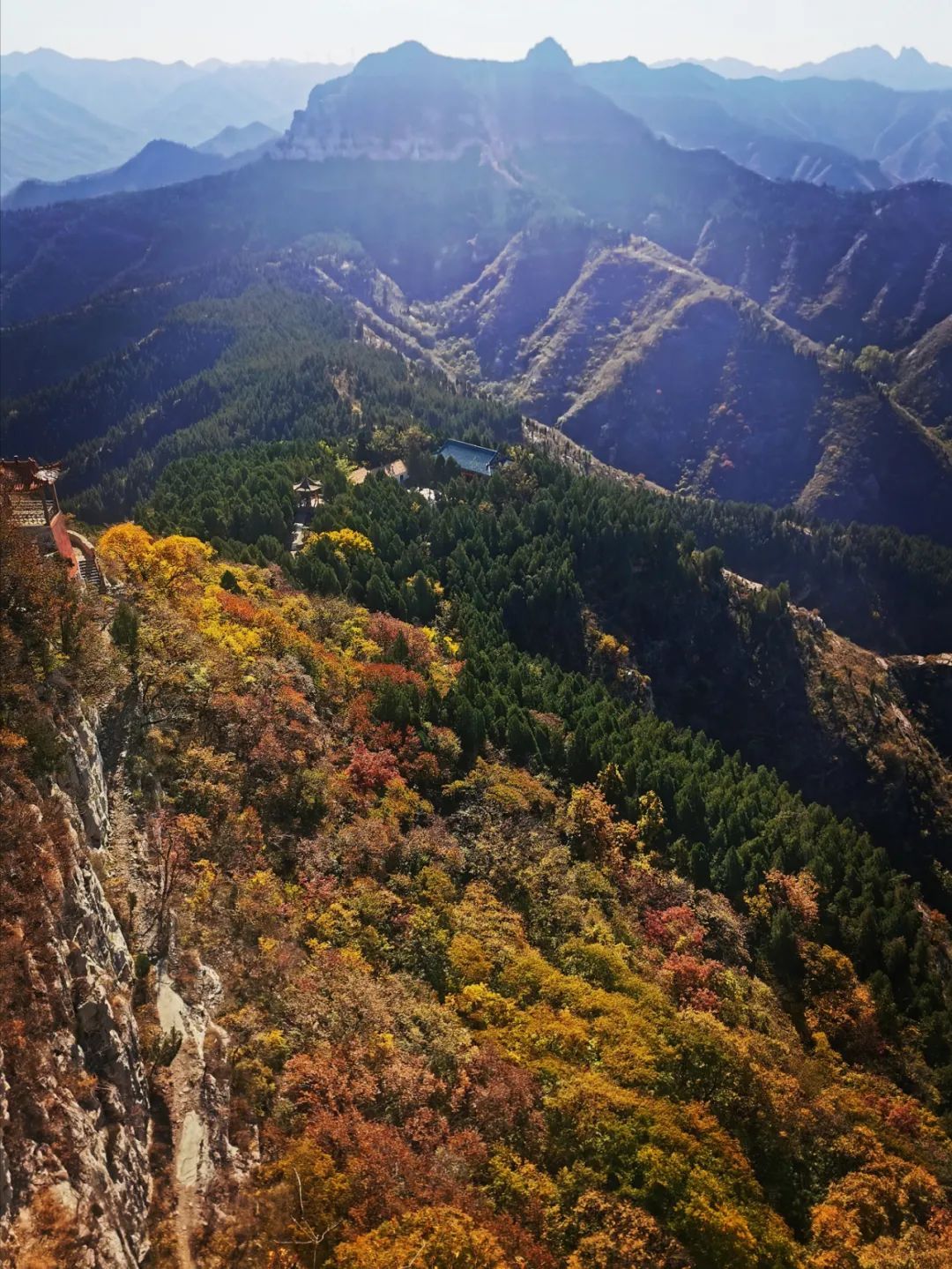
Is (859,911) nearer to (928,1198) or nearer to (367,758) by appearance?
(928,1198)

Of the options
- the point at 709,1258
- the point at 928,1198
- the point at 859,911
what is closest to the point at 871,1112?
the point at 928,1198

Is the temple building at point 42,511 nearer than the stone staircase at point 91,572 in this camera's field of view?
Yes

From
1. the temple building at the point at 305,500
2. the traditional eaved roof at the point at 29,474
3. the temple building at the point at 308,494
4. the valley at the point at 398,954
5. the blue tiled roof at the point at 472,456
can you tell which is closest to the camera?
the valley at the point at 398,954

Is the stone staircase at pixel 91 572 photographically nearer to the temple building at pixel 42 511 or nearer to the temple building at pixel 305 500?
the temple building at pixel 42 511

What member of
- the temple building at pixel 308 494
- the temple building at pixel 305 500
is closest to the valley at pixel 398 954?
the temple building at pixel 305 500

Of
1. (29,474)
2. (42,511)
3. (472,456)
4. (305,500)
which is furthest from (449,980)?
(472,456)

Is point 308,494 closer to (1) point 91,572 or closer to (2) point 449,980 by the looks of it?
(1) point 91,572
